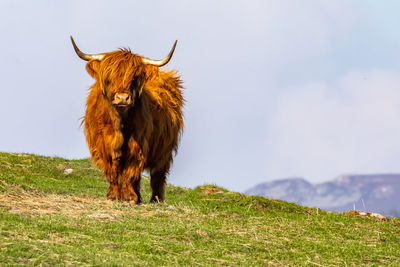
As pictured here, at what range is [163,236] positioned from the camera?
30.0 feet

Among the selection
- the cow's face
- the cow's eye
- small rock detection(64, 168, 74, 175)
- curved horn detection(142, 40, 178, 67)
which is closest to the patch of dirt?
small rock detection(64, 168, 74, 175)

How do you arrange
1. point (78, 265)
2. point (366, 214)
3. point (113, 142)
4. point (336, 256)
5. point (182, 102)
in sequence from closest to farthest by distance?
point (78, 265) → point (336, 256) → point (113, 142) → point (182, 102) → point (366, 214)

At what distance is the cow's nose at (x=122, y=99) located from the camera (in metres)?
11.6

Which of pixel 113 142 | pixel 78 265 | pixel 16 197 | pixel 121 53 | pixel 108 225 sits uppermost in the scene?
pixel 121 53

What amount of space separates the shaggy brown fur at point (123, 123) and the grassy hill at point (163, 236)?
0.64m

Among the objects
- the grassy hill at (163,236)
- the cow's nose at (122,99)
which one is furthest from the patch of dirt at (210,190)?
the cow's nose at (122,99)

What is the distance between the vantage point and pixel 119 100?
11602mm

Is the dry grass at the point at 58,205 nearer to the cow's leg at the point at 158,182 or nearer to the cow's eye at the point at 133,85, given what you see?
the cow's eye at the point at 133,85

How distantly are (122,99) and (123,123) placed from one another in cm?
65

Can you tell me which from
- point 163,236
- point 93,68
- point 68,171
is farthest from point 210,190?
point 163,236

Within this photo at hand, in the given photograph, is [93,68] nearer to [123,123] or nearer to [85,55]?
[85,55]

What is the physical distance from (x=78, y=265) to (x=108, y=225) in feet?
8.08

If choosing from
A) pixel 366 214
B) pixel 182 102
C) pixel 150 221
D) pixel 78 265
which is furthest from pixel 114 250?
pixel 366 214

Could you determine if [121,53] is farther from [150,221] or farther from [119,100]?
[150,221]
